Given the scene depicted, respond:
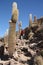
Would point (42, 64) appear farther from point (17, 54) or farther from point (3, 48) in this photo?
point (3, 48)

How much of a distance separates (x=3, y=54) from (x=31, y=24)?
8.65 m

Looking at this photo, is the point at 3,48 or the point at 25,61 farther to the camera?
the point at 3,48

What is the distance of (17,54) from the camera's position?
15000 millimetres

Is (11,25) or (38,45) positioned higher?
(11,25)

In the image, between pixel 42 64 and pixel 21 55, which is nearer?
pixel 42 64

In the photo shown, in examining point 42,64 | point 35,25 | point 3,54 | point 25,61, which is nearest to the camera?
point 42,64

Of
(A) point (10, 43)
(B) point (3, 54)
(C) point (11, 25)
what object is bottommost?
(B) point (3, 54)

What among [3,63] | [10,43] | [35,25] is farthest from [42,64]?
[35,25]

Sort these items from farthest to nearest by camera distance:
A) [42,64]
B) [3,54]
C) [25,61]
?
[3,54], [25,61], [42,64]

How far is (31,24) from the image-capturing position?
23547 millimetres

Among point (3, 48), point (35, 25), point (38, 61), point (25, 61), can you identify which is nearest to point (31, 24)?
point (35, 25)

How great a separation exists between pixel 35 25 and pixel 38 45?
25.7ft

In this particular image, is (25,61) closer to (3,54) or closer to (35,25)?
(3,54)

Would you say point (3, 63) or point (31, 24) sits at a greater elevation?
point (31, 24)
